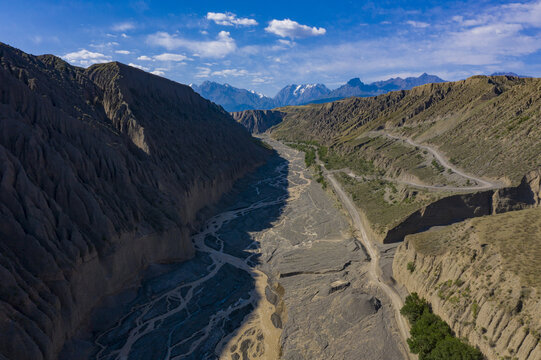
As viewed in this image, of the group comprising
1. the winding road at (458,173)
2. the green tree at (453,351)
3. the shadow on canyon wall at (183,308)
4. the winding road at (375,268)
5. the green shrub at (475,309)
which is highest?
the winding road at (458,173)

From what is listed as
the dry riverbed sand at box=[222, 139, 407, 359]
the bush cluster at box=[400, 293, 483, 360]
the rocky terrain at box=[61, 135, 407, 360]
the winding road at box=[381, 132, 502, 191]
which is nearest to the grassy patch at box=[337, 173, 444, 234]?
the winding road at box=[381, 132, 502, 191]

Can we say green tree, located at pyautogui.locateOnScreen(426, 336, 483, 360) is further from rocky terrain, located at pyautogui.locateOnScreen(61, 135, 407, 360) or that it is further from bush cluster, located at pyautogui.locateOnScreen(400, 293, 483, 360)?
rocky terrain, located at pyautogui.locateOnScreen(61, 135, 407, 360)

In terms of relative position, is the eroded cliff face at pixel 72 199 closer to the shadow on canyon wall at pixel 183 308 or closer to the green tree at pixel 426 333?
the shadow on canyon wall at pixel 183 308

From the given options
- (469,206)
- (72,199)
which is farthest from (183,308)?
(469,206)

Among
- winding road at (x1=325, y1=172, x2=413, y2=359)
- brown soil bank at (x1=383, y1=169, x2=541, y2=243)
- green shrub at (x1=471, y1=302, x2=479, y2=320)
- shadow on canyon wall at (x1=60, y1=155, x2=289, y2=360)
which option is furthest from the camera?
brown soil bank at (x1=383, y1=169, x2=541, y2=243)

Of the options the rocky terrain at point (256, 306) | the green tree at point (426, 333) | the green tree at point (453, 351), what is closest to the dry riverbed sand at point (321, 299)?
the rocky terrain at point (256, 306)

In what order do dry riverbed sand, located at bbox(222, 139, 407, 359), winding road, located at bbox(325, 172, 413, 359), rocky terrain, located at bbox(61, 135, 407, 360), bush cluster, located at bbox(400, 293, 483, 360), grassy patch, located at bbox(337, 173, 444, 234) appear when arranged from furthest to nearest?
grassy patch, located at bbox(337, 173, 444, 234)
winding road, located at bbox(325, 172, 413, 359)
rocky terrain, located at bbox(61, 135, 407, 360)
dry riverbed sand, located at bbox(222, 139, 407, 359)
bush cluster, located at bbox(400, 293, 483, 360)
